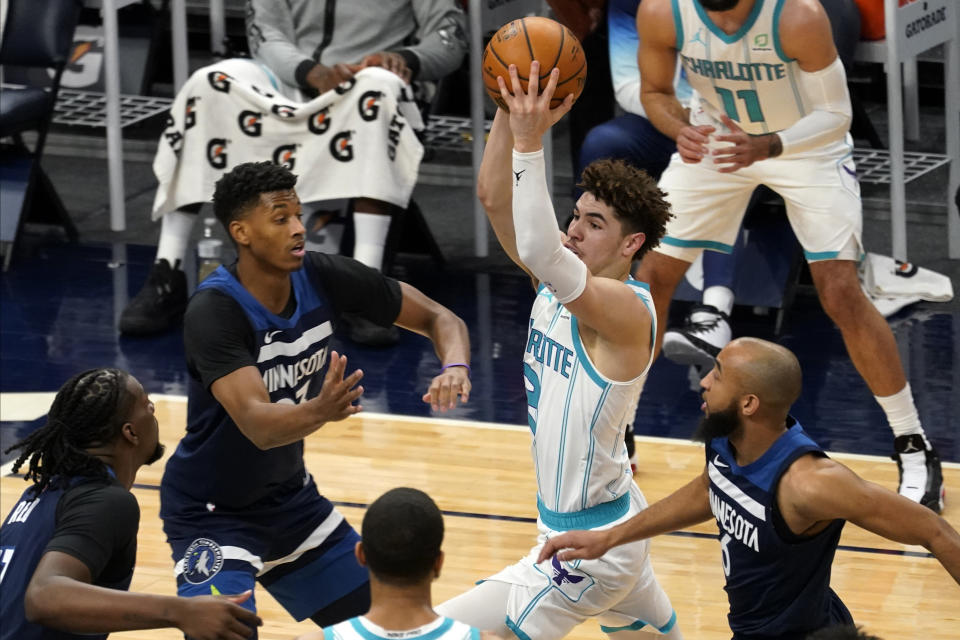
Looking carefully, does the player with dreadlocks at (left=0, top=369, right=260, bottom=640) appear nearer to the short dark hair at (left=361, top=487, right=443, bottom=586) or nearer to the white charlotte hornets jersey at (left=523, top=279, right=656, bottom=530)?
the short dark hair at (left=361, top=487, right=443, bottom=586)

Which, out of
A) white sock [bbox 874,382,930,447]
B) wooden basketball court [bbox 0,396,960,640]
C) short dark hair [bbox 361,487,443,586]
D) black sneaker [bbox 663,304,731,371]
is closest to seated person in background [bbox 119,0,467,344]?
wooden basketball court [bbox 0,396,960,640]

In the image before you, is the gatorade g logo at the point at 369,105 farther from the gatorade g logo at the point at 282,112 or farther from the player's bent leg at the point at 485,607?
the player's bent leg at the point at 485,607

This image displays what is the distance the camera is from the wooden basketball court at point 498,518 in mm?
4857

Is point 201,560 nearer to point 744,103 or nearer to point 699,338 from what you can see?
point 744,103

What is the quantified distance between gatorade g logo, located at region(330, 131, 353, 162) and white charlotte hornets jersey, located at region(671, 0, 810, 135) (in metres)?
2.22

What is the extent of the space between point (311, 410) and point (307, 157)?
14.1 ft

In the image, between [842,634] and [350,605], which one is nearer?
[842,634]

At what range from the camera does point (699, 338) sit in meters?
6.86

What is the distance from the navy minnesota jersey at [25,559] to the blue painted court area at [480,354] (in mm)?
3005

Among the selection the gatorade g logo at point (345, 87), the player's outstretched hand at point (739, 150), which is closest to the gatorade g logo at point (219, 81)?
the gatorade g logo at point (345, 87)

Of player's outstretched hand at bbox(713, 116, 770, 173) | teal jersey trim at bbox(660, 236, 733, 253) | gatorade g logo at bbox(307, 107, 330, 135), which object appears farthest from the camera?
gatorade g logo at bbox(307, 107, 330, 135)

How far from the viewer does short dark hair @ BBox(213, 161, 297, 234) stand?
4145 millimetres

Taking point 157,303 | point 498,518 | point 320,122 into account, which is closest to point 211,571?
point 498,518

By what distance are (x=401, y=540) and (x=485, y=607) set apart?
3.45 feet
